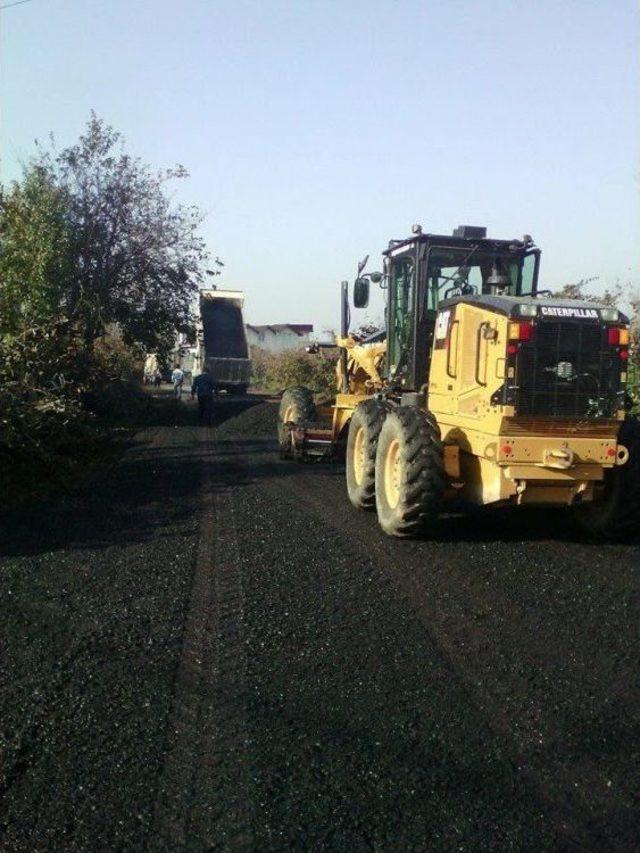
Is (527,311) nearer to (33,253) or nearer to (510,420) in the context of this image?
(510,420)

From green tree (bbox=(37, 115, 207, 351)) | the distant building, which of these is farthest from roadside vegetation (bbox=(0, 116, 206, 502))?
the distant building

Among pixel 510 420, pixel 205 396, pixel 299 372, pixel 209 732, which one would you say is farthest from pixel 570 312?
pixel 299 372

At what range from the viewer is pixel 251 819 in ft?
11.7

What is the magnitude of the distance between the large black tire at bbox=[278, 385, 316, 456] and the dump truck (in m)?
21.0

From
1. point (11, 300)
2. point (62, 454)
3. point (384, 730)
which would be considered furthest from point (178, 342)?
point (384, 730)

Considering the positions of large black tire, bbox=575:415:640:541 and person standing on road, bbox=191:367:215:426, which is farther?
person standing on road, bbox=191:367:215:426

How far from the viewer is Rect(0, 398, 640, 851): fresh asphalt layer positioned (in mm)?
3607

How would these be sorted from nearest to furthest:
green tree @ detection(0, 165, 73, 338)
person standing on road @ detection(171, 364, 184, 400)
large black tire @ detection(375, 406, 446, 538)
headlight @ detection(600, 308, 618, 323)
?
headlight @ detection(600, 308, 618, 323), large black tire @ detection(375, 406, 446, 538), green tree @ detection(0, 165, 73, 338), person standing on road @ detection(171, 364, 184, 400)

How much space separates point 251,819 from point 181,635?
7.64 ft

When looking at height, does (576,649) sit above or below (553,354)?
below

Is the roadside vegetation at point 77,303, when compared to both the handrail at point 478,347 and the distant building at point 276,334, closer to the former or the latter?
the handrail at point 478,347

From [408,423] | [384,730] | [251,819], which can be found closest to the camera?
[251,819]

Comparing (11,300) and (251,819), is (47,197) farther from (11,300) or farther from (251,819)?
(251,819)

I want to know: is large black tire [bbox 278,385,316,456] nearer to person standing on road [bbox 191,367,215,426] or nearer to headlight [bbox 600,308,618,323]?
headlight [bbox 600,308,618,323]
